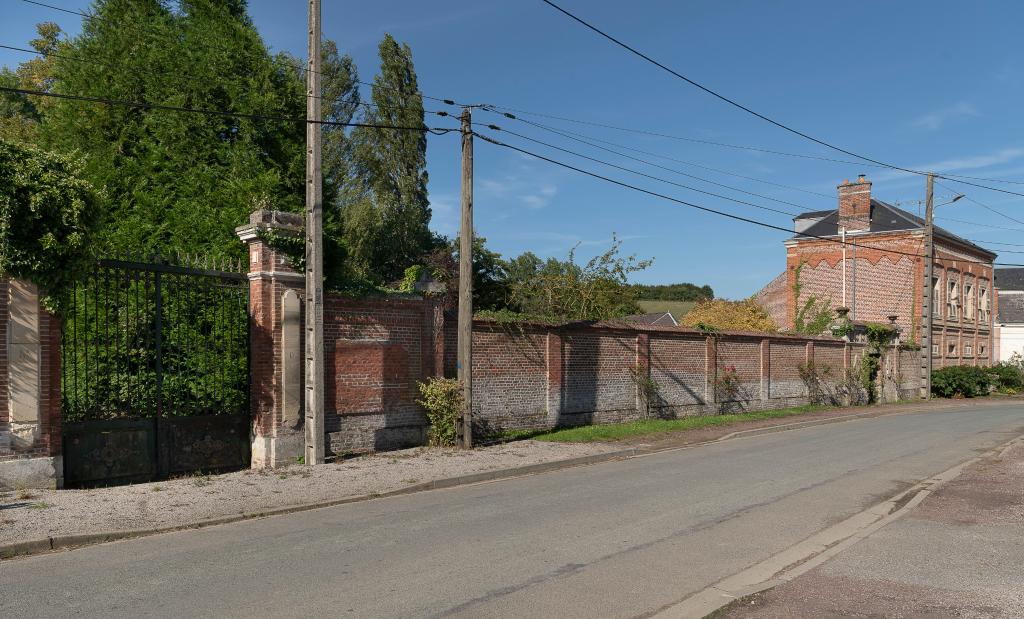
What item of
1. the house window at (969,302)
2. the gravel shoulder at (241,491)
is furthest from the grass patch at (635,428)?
the house window at (969,302)

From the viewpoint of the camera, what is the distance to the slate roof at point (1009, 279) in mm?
54438

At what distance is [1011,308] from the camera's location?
52938 millimetres

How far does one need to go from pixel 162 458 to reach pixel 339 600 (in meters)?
6.69

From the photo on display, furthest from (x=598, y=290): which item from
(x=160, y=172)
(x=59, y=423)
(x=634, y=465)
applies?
(x=59, y=423)

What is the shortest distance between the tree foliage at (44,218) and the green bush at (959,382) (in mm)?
38602

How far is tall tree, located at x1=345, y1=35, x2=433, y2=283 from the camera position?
36.3 m

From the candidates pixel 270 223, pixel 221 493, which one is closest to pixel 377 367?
pixel 270 223

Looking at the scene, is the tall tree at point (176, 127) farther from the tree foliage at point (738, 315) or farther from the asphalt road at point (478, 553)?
the tree foliage at point (738, 315)

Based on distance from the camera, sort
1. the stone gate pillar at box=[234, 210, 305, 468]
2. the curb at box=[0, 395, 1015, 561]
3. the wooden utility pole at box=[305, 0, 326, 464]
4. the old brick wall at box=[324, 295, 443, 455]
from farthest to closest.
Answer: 1. the old brick wall at box=[324, 295, 443, 455]
2. the stone gate pillar at box=[234, 210, 305, 468]
3. the wooden utility pole at box=[305, 0, 326, 464]
4. the curb at box=[0, 395, 1015, 561]

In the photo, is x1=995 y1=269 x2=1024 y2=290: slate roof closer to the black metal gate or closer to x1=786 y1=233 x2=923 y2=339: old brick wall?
x1=786 y1=233 x2=923 y2=339: old brick wall

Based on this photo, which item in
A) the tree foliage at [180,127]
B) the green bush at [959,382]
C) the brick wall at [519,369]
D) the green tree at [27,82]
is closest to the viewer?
the brick wall at [519,369]

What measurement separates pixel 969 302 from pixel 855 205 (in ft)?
33.8

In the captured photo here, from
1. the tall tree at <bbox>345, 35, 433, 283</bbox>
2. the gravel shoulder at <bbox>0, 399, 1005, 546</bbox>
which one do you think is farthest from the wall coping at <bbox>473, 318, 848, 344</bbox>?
the tall tree at <bbox>345, 35, 433, 283</bbox>

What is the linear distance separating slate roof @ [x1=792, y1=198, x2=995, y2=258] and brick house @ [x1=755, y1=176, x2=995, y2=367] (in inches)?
1.9
